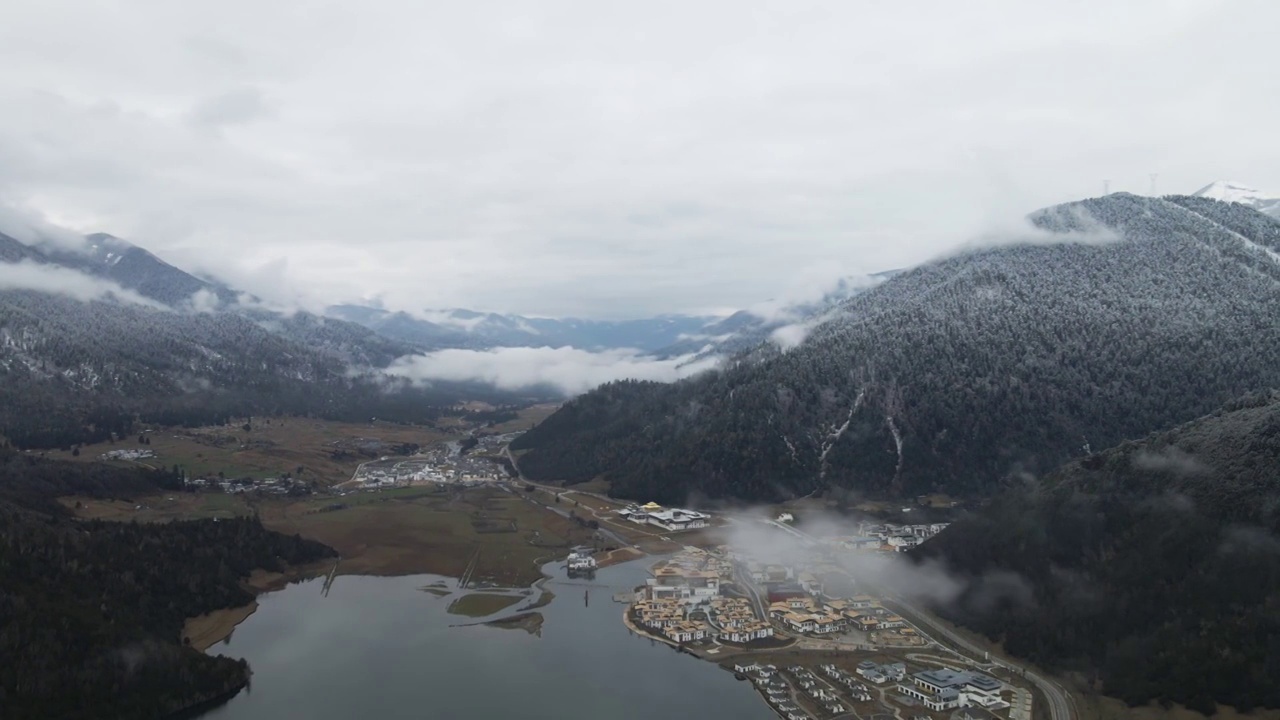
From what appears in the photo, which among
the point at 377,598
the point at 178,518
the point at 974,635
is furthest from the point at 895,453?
the point at 178,518

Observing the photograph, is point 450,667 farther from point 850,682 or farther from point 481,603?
point 850,682

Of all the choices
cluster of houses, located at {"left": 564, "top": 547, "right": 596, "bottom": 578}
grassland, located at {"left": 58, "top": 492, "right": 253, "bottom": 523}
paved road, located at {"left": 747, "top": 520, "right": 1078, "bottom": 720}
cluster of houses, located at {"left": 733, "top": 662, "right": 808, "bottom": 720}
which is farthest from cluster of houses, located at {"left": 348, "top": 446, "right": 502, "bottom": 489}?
cluster of houses, located at {"left": 733, "top": 662, "right": 808, "bottom": 720}

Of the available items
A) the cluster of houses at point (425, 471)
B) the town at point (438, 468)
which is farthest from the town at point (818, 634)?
the town at point (438, 468)

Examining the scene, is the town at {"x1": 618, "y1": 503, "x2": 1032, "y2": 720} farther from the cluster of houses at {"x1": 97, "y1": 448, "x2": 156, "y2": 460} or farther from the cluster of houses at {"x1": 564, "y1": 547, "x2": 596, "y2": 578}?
the cluster of houses at {"x1": 97, "y1": 448, "x2": 156, "y2": 460}

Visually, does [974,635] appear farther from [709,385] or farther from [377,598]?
[709,385]

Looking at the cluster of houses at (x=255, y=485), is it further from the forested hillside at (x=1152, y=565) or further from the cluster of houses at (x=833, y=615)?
the forested hillside at (x=1152, y=565)

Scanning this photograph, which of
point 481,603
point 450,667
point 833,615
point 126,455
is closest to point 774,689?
point 833,615
